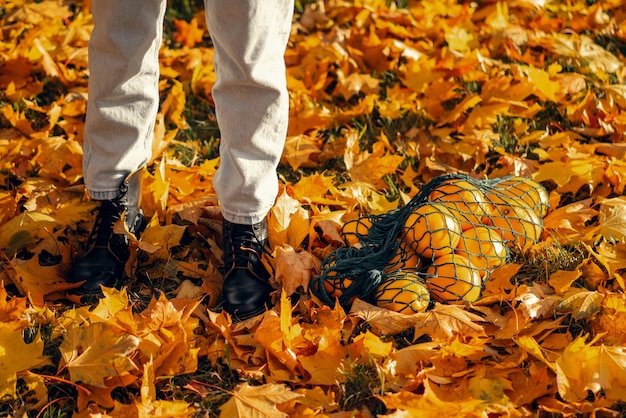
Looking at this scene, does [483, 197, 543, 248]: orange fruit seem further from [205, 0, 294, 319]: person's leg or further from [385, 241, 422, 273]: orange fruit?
[205, 0, 294, 319]: person's leg

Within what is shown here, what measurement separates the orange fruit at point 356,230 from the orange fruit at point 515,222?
0.40 meters

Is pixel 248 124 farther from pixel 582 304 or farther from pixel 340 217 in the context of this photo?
pixel 582 304

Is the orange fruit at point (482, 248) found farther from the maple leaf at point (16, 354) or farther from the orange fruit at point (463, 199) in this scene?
the maple leaf at point (16, 354)

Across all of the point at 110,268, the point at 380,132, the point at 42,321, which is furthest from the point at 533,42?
the point at 42,321

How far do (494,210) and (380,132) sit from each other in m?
0.92

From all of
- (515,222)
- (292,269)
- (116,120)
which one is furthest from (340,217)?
(116,120)

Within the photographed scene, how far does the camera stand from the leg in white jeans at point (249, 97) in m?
1.89

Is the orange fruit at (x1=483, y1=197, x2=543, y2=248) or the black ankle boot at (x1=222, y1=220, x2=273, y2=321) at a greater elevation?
the orange fruit at (x1=483, y1=197, x2=543, y2=248)

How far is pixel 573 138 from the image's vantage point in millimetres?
3016

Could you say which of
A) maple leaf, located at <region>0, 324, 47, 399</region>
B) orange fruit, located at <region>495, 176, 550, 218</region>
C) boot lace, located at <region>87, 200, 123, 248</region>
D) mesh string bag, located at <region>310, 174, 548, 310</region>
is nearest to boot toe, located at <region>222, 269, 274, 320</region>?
mesh string bag, located at <region>310, 174, 548, 310</region>

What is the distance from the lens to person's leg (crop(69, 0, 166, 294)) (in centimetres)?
212

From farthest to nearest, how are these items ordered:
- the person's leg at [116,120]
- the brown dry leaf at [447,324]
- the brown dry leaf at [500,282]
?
1. the brown dry leaf at [500,282]
2. the person's leg at [116,120]
3. the brown dry leaf at [447,324]

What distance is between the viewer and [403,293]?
2105 mm

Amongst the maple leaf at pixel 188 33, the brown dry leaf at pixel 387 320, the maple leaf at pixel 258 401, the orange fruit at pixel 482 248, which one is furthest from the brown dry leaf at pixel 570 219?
the maple leaf at pixel 188 33
